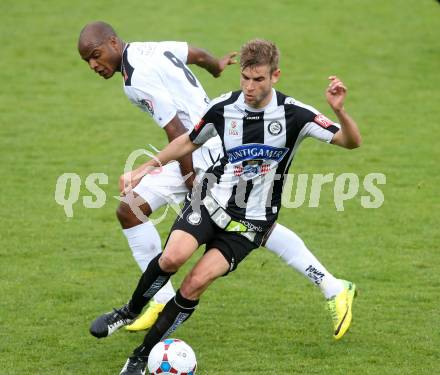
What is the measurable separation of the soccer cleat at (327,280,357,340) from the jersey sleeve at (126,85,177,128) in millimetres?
1998

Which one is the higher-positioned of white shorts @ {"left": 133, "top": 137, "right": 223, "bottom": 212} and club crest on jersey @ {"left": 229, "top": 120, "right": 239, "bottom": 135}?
club crest on jersey @ {"left": 229, "top": 120, "right": 239, "bottom": 135}

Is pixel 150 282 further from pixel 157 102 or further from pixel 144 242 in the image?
pixel 157 102

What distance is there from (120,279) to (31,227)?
1971mm

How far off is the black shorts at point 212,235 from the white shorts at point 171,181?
0.93 m

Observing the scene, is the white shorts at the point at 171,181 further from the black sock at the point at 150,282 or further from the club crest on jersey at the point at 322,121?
the club crest on jersey at the point at 322,121

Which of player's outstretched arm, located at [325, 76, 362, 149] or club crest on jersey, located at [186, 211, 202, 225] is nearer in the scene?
player's outstretched arm, located at [325, 76, 362, 149]

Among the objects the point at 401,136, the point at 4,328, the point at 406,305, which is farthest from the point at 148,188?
the point at 401,136

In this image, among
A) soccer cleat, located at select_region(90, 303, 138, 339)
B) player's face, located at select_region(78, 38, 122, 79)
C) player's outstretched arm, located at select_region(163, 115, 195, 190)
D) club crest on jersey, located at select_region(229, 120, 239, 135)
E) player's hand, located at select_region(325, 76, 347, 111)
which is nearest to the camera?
player's hand, located at select_region(325, 76, 347, 111)

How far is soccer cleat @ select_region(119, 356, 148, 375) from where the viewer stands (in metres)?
6.65

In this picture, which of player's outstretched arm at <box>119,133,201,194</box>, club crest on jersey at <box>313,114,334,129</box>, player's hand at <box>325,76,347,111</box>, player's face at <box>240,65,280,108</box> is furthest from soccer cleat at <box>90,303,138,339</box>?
player's hand at <box>325,76,347,111</box>

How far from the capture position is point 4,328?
764cm

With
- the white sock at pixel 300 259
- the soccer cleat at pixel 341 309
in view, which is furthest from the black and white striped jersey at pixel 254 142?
the soccer cleat at pixel 341 309

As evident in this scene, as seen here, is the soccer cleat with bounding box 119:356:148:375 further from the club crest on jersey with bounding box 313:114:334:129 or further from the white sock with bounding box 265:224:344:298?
the club crest on jersey with bounding box 313:114:334:129

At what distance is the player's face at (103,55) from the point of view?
25.1 feet
